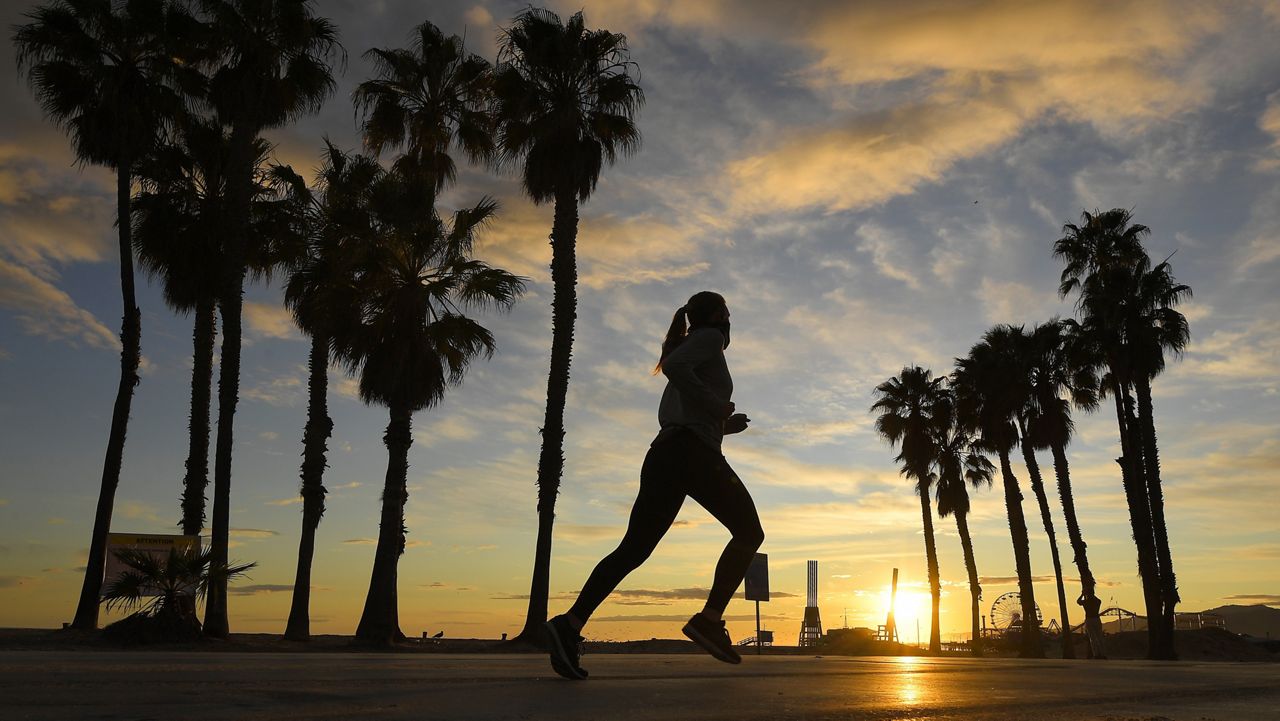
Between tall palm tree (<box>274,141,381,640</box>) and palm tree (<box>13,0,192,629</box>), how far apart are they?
3.58 metres

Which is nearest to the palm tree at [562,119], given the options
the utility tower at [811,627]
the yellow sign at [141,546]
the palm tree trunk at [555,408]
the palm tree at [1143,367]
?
the palm tree trunk at [555,408]

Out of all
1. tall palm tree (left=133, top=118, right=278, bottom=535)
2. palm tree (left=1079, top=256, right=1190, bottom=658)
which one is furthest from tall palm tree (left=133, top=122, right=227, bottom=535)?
palm tree (left=1079, top=256, right=1190, bottom=658)

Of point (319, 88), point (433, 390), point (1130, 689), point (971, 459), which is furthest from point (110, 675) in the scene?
point (971, 459)

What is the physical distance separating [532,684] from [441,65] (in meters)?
27.5

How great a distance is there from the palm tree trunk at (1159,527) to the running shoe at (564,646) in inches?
1307

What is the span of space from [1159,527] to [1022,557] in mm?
9077

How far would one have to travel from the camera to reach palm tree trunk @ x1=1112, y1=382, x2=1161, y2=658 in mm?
34656

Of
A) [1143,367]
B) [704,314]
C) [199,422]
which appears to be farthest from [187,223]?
[1143,367]

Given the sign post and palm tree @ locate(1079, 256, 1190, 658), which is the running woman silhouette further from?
palm tree @ locate(1079, 256, 1190, 658)

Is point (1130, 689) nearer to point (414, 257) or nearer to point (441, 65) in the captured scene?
point (414, 257)

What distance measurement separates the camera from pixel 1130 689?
195 inches

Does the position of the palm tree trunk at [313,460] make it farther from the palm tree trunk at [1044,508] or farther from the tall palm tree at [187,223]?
the palm tree trunk at [1044,508]

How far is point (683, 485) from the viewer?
487cm

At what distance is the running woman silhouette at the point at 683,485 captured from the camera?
4.83 meters
